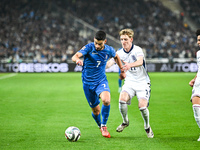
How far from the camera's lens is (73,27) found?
36469 millimetres

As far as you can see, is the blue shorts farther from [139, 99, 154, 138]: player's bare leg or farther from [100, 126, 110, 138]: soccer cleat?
[139, 99, 154, 138]: player's bare leg

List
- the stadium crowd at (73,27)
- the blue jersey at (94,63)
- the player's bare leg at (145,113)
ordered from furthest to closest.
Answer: the stadium crowd at (73,27), the blue jersey at (94,63), the player's bare leg at (145,113)

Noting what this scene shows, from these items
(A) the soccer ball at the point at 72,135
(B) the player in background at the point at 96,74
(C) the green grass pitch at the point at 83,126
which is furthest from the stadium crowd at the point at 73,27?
(A) the soccer ball at the point at 72,135

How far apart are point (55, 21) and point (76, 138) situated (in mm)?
31428

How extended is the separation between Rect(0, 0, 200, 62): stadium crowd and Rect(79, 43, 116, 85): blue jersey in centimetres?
2475

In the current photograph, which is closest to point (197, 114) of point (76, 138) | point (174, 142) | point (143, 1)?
point (174, 142)

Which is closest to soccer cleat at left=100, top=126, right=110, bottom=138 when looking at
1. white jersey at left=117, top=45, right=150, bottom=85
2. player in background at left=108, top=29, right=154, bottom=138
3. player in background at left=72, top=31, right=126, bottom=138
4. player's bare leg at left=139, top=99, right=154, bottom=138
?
player in background at left=72, top=31, right=126, bottom=138

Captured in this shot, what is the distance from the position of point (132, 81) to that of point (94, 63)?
3.05ft

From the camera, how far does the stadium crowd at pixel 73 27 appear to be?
32719 mm

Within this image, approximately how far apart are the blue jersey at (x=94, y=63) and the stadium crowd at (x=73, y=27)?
24746 millimetres

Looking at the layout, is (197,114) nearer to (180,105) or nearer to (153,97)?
(180,105)

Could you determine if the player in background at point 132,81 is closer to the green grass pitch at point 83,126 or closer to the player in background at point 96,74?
the player in background at point 96,74

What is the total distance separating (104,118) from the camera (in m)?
7.03

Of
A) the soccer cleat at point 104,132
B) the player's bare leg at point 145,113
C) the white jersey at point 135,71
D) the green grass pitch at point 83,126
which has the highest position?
the white jersey at point 135,71
